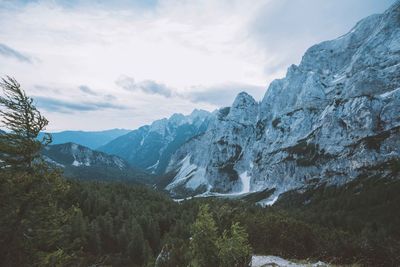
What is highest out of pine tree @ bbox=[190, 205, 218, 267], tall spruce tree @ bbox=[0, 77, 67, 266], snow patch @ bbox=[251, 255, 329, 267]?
tall spruce tree @ bbox=[0, 77, 67, 266]

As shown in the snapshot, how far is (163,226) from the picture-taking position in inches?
5202

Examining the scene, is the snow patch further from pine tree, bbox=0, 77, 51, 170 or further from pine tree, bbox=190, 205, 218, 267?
pine tree, bbox=0, 77, 51, 170

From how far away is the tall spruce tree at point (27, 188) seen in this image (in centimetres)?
1947

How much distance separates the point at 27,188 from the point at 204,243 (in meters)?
12.4

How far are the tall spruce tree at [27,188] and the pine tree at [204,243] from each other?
29.6 feet

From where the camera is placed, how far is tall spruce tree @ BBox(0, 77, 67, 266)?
19469mm

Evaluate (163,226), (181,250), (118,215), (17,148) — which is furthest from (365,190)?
(17,148)

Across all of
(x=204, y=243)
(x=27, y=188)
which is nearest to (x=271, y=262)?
(x=204, y=243)

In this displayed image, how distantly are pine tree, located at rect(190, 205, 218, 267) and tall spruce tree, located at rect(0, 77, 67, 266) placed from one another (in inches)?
355

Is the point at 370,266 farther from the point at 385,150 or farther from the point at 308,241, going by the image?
the point at 385,150

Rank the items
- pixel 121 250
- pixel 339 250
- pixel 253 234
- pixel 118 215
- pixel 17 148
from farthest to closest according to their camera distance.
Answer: pixel 118 215 → pixel 121 250 → pixel 253 234 → pixel 339 250 → pixel 17 148

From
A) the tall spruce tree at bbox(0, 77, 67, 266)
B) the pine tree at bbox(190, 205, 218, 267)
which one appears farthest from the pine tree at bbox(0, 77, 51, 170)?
the pine tree at bbox(190, 205, 218, 267)

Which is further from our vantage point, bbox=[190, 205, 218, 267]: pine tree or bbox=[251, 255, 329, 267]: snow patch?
bbox=[251, 255, 329, 267]: snow patch

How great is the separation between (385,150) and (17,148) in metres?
207
